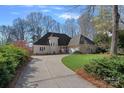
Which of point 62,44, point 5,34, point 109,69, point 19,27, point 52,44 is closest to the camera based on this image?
point 109,69

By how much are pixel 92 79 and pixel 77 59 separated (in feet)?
1.83

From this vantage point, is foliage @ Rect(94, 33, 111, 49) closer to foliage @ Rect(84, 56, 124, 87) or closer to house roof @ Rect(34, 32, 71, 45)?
foliage @ Rect(84, 56, 124, 87)

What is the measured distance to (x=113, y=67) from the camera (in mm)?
5125

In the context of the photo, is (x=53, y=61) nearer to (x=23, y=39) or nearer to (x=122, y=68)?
(x=23, y=39)

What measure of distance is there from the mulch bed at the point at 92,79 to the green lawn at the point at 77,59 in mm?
138

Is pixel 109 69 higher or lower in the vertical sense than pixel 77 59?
lower

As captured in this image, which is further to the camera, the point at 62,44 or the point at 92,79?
the point at 62,44

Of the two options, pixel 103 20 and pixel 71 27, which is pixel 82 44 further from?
pixel 103 20

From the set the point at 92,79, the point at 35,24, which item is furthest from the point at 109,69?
the point at 35,24

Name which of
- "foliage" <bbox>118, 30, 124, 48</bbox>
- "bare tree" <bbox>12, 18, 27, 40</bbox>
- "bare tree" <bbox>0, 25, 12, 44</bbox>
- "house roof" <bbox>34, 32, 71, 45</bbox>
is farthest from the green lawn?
"bare tree" <bbox>0, 25, 12, 44</bbox>

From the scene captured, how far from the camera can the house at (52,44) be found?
5.57 metres

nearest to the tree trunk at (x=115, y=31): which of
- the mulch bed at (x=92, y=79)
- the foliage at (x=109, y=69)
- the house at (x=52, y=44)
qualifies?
the foliage at (x=109, y=69)

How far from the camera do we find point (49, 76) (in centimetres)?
532

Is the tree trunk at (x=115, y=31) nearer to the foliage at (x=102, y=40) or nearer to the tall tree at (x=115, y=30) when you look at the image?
the tall tree at (x=115, y=30)
